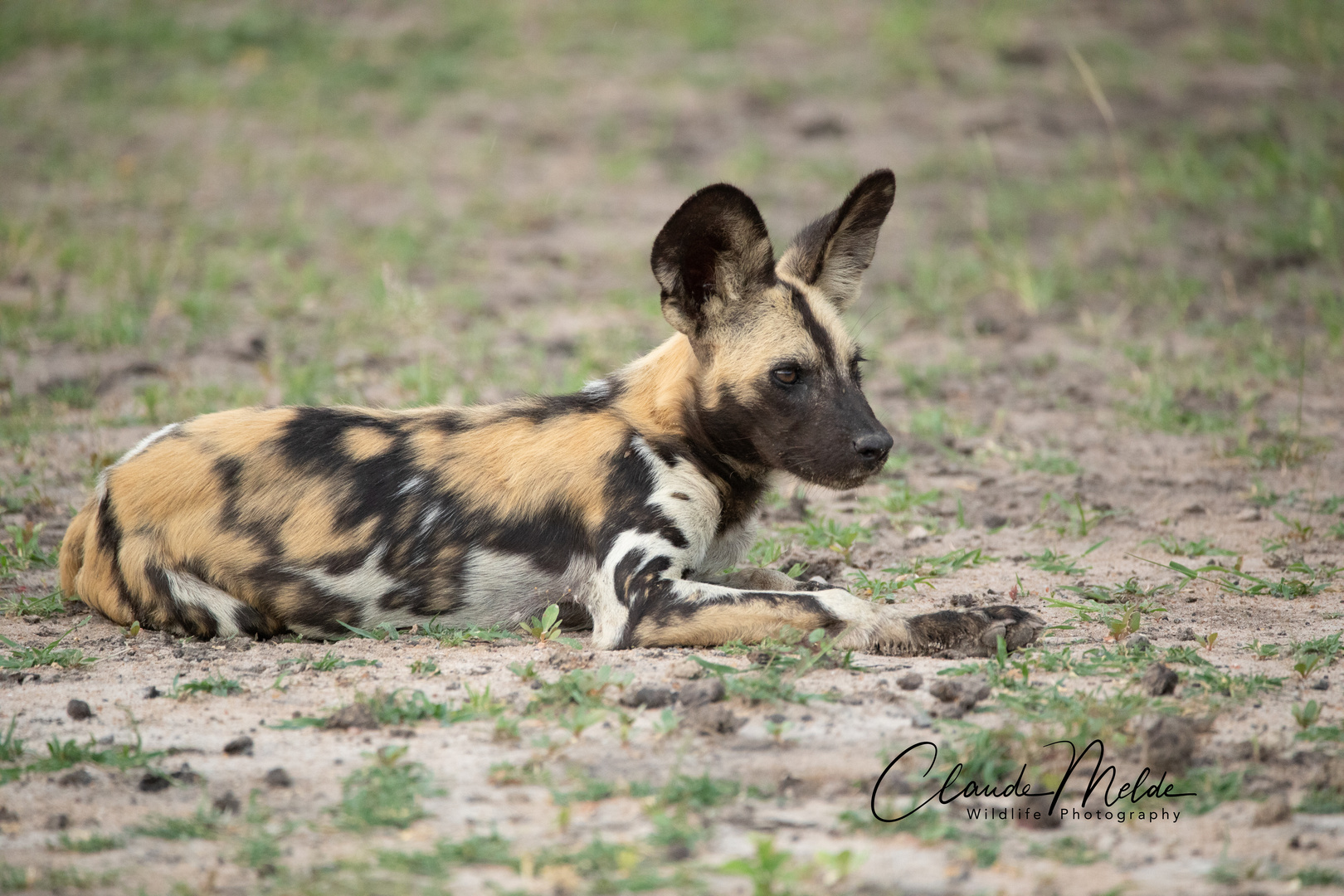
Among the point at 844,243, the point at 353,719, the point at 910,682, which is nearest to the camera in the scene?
the point at 353,719

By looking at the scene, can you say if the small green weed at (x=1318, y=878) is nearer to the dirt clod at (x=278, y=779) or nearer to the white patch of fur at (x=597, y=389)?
the dirt clod at (x=278, y=779)

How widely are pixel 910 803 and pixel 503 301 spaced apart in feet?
17.3

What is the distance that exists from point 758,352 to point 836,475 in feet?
1.39

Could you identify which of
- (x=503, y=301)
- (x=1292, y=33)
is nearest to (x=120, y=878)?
(x=503, y=301)

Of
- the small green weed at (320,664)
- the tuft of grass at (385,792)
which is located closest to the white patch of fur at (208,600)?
the small green weed at (320,664)

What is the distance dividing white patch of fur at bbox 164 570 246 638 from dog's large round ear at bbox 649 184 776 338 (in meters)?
1.47

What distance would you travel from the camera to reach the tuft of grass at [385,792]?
8.05 feet

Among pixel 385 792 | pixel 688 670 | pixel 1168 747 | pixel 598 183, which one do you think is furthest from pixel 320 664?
pixel 598 183

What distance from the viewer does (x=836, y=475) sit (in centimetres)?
374

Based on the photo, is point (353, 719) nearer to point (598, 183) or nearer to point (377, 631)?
point (377, 631)

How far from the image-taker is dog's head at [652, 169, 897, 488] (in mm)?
3709

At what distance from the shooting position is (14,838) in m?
2.44

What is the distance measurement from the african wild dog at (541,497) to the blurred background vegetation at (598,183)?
195 centimetres
